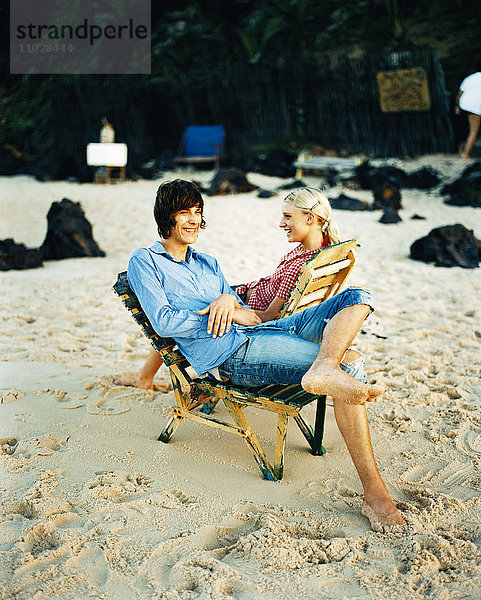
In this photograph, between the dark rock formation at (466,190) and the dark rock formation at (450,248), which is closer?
the dark rock formation at (450,248)

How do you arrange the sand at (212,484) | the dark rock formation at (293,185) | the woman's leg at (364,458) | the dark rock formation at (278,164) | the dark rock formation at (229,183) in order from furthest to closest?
the dark rock formation at (278,164)
the dark rock formation at (293,185)
the dark rock formation at (229,183)
the woman's leg at (364,458)
the sand at (212,484)

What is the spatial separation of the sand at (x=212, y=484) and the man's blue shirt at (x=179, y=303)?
55 centimetres

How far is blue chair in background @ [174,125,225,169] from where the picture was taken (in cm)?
1570

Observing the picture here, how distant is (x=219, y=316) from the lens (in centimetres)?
275

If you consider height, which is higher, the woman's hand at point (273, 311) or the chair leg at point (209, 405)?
the woman's hand at point (273, 311)

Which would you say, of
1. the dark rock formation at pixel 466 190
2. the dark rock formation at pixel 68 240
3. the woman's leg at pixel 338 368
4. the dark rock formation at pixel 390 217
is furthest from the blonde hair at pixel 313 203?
the dark rock formation at pixel 466 190

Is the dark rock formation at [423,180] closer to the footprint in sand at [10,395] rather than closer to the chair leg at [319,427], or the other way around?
the chair leg at [319,427]

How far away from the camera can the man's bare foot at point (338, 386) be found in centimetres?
226

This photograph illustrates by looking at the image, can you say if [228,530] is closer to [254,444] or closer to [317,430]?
[254,444]

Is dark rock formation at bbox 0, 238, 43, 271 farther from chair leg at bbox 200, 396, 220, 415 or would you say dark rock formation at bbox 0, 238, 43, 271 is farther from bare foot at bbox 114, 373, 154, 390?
chair leg at bbox 200, 396, 220, 415

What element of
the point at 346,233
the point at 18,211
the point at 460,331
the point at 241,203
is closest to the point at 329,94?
the point at 241,203

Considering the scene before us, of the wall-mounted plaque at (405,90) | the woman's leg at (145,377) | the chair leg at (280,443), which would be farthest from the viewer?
the wall-mounted plaque at (405,90)

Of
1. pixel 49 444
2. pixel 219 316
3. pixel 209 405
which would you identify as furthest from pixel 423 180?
pixel 49 444

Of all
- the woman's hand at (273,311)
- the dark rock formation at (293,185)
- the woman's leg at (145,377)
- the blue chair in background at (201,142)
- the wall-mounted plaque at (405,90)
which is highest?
the wall-mounted plaque at (405,90)
